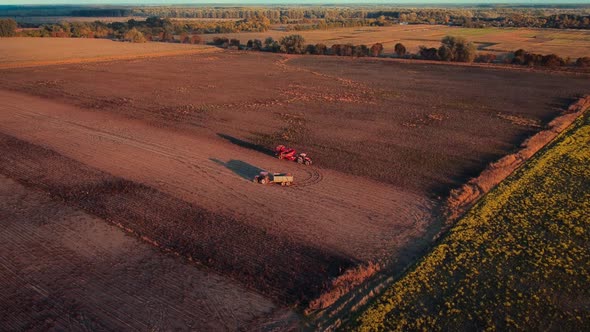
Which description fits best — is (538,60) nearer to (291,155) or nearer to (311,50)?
(311,50)

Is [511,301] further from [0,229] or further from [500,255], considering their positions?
[0,229]

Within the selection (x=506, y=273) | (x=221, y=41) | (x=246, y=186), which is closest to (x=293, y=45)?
(x=221, y=41)

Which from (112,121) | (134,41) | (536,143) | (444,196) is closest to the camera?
(444,196)

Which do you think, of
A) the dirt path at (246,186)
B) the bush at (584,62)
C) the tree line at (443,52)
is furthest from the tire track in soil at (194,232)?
the bush at (584,62)

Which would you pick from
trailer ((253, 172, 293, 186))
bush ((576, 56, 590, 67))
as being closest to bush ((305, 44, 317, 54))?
bush ((576, 56, 590, 67))

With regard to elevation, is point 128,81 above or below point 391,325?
above

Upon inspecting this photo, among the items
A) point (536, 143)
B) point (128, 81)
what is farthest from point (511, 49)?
point (128, 81)

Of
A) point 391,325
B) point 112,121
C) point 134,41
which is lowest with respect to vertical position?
point 391,325
